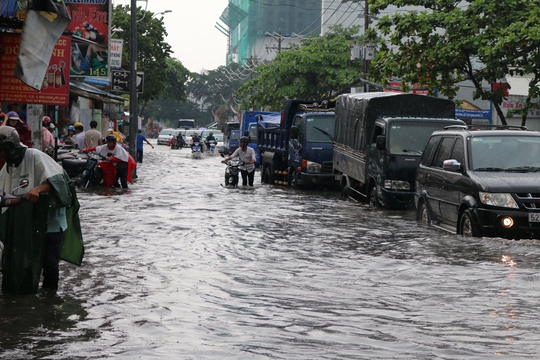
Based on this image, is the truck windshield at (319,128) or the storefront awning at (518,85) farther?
the storefront awning at (518,85)

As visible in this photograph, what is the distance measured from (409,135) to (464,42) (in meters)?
8.09

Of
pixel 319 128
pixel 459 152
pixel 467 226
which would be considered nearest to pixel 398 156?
pixel 459 152

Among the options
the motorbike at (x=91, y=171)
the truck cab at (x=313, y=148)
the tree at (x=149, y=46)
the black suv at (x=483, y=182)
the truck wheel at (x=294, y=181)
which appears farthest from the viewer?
the tree at (x=149, y=46)

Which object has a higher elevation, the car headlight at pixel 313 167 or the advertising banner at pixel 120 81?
the advertising banner at pixel 120 81

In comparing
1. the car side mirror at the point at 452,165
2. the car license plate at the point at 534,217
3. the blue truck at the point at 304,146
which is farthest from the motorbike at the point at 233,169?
the car license plate at the point at 534,217

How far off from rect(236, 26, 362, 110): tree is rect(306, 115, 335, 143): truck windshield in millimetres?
28442

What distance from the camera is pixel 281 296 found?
907 centimetres

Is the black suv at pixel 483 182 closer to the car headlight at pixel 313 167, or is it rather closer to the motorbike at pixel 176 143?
the car headlight at pixel 313 167

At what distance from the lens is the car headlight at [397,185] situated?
1928cm

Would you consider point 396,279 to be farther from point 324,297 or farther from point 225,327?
point 225,327

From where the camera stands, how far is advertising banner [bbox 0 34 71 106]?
18.9m

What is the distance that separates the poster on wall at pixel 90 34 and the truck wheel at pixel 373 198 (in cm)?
968

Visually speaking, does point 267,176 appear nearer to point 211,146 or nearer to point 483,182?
point 483,182

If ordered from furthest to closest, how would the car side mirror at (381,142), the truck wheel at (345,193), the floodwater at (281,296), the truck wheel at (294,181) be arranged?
the truck wheel at (294,181)
the truck wheel at (345,193)
the car side mirror at (381,142)
the floodwater at (281,296)
